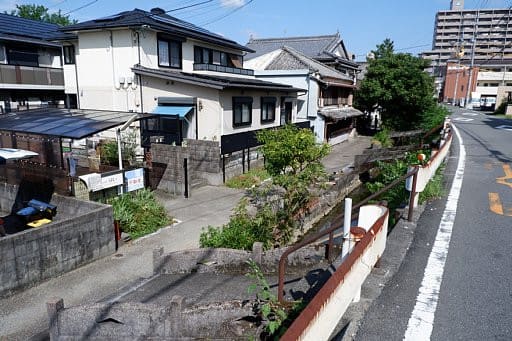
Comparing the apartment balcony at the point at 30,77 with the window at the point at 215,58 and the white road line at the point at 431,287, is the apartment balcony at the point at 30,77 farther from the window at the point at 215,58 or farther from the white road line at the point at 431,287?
the white road line at the point at 431,287

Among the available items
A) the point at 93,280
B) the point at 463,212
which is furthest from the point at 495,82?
the point at 93,280

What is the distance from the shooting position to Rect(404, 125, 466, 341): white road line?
312 centimetres

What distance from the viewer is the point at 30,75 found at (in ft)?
70.7

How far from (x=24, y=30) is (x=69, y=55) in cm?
622

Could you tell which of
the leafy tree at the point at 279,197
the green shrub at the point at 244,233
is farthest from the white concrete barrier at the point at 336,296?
the leafy tree at the point at 279,197

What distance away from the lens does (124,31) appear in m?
17.8

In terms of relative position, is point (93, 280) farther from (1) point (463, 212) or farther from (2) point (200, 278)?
(1) point (463, 212)

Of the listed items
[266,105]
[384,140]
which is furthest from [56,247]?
[384,140]

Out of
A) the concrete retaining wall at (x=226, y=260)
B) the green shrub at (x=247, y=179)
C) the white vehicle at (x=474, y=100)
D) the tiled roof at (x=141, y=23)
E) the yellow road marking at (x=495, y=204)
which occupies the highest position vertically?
the tiled roof at (x=141, y=23)

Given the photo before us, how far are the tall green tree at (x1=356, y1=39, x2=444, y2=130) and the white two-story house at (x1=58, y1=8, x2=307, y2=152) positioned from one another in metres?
9.76

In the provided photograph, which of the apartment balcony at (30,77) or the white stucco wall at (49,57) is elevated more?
the white stucco wall at (49,57)

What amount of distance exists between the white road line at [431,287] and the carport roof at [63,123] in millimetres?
9930

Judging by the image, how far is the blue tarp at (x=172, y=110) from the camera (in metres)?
16.7

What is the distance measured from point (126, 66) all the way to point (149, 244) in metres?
12.1
